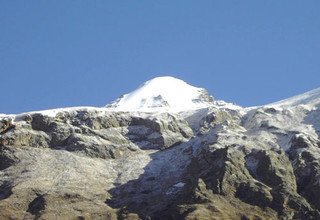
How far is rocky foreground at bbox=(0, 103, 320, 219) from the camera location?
147m

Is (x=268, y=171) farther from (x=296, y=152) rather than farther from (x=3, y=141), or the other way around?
(x=3, y=141)

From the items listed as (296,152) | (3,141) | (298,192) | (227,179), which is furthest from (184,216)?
(3,141)

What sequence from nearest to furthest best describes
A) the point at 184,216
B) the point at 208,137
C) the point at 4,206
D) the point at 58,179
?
the point at 184,216, the point at 4,206, the point at 58,179, the point at 208,137

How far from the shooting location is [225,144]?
17262cm

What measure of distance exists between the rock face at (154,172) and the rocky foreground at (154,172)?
0.68 feet

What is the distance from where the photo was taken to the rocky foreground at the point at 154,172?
147375 mm

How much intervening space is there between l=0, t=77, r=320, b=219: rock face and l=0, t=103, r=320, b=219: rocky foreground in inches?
8.2

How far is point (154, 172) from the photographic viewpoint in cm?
17100

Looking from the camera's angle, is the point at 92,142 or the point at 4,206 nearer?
the point at 4,206

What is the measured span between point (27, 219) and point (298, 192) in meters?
49.5

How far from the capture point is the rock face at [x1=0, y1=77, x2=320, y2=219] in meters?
147

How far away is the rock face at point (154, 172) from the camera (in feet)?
484

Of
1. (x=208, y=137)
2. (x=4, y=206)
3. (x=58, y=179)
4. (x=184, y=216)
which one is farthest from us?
(x=208, y=137)

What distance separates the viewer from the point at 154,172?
171 metres
